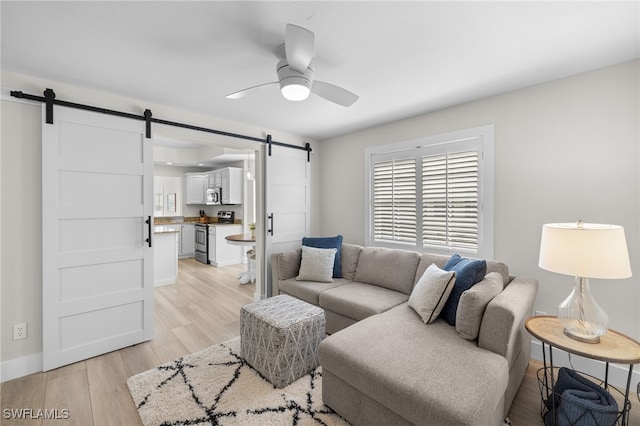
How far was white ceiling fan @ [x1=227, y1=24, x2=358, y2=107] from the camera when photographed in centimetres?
149

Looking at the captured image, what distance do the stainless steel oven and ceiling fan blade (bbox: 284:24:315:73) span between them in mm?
5547

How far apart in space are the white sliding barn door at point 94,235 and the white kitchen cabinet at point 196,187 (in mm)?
4698

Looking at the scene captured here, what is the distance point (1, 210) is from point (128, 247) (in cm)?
→ 90

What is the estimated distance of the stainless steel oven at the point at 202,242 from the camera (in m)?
6.48

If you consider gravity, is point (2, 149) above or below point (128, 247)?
above

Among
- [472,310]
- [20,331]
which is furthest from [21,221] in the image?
[472,310]

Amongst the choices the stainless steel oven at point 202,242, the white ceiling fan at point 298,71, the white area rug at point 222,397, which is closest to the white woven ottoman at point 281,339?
the white area rug at point 222,397

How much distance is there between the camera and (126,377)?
2.22 metres

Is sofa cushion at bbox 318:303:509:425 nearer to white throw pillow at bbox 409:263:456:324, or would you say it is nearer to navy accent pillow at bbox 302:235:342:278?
white throw pillow at bbox 409:263:456:324

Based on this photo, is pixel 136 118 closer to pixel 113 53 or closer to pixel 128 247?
pixel 113 53

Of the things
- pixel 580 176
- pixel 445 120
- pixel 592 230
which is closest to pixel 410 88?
pixel 445 120

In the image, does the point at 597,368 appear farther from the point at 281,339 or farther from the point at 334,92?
the point at 334,92

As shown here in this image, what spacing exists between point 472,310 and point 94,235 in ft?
10.4

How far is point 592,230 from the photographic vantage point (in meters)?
1.60
